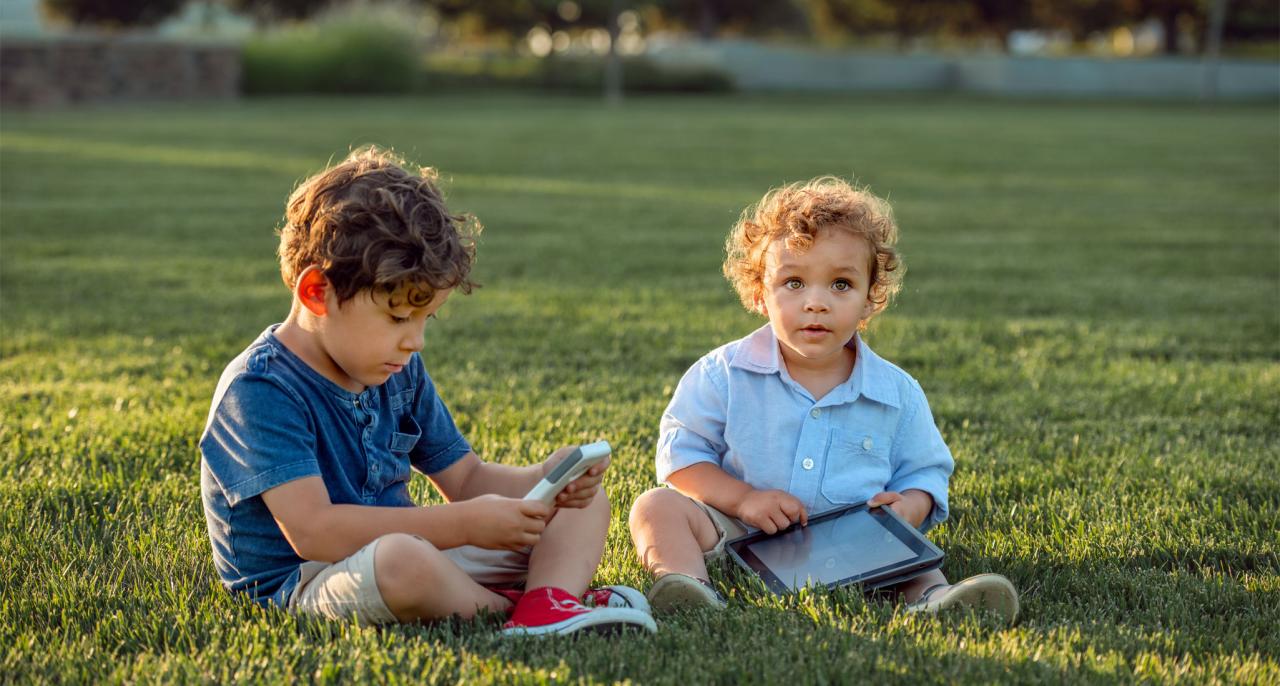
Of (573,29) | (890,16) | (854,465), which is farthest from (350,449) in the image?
(890,16)

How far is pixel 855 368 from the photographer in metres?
3.16

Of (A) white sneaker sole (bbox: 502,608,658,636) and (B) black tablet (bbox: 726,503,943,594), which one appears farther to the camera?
(B) black tablet (bbox: 726,503,943,594)

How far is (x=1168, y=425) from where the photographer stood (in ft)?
14.3

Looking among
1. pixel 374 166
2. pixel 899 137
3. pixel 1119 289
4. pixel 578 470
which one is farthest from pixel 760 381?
pixel 899 137

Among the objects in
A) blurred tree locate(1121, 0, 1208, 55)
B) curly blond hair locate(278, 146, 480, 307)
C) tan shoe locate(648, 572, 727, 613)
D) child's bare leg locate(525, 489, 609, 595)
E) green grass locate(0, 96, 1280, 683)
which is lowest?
green grass locate(0, 96, 1280, 683)

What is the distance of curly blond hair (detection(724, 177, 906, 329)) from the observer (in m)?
3.04

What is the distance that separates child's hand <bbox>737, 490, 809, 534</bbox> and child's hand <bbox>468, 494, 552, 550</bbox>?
649 mm

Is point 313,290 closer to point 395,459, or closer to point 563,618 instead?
point 395,459

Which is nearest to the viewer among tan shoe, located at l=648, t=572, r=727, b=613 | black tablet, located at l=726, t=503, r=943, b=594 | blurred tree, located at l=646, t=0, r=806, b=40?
tan shoe, located at l=648, t=572, r=727, b=613

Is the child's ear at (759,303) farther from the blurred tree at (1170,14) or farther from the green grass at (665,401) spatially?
the blurred tree at (1170,14)

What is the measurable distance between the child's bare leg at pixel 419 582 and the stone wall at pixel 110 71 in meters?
29.5

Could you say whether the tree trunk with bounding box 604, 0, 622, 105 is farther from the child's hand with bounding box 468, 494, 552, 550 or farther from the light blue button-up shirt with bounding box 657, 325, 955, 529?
the child's hand with bounding box 468, 494, 552, 550

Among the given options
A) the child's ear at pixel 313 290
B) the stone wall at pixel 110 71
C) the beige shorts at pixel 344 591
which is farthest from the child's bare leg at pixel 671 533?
the stone wall at pixel 110 71

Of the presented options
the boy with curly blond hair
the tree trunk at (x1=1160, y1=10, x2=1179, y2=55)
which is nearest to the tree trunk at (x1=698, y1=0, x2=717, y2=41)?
the tree trunk at (x1=1160, y1=10, x2=1179, y2=55)
